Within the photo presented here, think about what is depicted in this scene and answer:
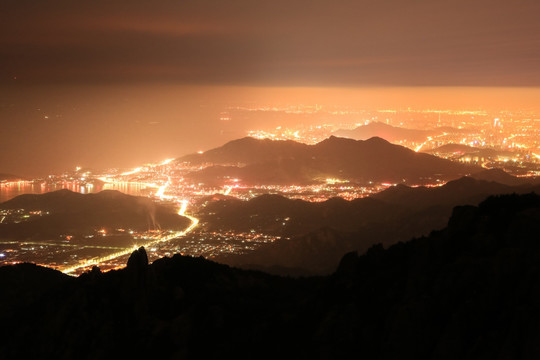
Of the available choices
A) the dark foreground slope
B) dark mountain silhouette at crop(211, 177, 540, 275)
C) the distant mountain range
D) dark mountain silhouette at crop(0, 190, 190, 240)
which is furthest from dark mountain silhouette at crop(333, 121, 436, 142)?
the dark foreground slope

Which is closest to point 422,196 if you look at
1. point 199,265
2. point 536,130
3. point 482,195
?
point 482,195

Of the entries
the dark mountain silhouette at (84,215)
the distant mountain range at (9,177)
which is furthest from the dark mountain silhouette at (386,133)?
the dark mountain silhouette at (84,215)

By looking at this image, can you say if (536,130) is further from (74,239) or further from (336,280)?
(336,280)

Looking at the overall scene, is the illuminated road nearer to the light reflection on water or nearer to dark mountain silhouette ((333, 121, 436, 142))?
the light reflection on water

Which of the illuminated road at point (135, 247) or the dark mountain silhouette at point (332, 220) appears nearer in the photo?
the dark mountain silhouette at point (332, 220)

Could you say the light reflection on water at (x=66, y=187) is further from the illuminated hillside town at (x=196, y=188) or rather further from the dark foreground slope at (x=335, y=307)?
the dark foreground slope at (x=335, y=307)

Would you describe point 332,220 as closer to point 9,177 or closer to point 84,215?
point 84,215
